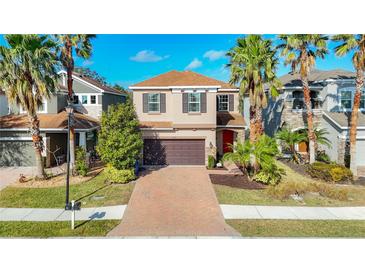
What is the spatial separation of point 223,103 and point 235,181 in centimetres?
791

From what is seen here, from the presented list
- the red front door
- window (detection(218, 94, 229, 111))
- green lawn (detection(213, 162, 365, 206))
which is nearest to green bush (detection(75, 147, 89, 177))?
green lawn (detection(213, 162, 365, 206))

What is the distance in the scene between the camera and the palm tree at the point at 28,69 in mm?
10531

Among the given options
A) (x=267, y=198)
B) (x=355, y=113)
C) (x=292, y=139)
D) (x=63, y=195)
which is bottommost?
(x=267, y=198)

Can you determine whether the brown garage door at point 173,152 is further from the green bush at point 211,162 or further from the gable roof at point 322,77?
the gable roof at point 322,77

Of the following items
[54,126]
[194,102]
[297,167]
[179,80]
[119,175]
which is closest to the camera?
[119,175]

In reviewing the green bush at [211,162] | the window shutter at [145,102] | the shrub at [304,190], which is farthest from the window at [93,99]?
the shrub at [304,190]

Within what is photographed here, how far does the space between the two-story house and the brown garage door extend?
4011 mm

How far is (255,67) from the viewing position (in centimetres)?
1215

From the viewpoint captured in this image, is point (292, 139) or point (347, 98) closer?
point (292, 139)

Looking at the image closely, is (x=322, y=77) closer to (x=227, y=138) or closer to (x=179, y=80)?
(x=227, y=138)

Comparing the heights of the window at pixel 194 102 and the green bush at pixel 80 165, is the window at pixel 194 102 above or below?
above

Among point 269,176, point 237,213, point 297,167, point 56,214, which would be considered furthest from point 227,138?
point 56,214

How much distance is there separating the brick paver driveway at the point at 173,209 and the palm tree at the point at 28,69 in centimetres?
627
